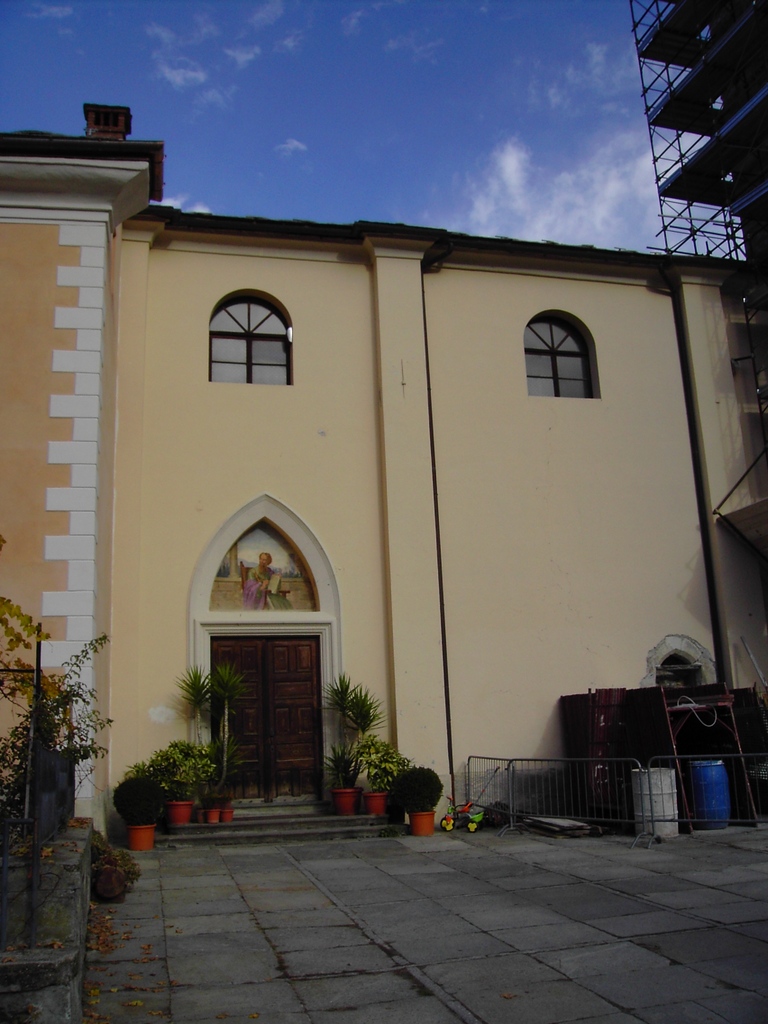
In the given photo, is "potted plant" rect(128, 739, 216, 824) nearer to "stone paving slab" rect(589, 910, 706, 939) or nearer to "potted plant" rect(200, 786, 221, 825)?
"potted plant" rect(200, 786, 221, 825)

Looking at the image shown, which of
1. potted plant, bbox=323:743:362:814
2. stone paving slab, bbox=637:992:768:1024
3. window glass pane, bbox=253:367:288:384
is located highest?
window glass pane, bbox=253:367:288:384

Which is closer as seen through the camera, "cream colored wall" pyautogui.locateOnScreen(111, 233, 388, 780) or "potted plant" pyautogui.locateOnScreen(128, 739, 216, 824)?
"potted plant" pyautogui.locateOnScreen(128, 739, 216, 824)

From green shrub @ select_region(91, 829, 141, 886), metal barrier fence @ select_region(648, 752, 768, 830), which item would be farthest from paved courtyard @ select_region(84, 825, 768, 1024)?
metal barrier fence @ select_region(648, 752, 768, 830)

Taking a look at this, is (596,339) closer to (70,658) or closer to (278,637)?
(278,637)

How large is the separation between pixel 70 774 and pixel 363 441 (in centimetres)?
691

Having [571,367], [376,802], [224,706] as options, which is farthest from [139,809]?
[571,367]

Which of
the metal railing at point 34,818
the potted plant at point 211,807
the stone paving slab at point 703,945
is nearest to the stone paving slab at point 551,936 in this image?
the stone paving slab at point 703,945

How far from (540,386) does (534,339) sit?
791 mm

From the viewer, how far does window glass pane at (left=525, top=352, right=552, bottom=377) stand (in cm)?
1451

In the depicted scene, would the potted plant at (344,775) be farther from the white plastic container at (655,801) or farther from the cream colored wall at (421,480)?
the white plastic container at (655,801)

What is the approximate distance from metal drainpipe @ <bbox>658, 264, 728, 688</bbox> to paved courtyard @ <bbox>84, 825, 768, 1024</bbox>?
4888mm

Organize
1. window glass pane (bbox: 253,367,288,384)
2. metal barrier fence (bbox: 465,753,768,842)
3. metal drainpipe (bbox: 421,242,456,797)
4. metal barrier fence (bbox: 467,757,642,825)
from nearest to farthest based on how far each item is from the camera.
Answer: metal barrier fence (bbox: 465,753,768,842) → metal barrier fence (bbox: 467,757,642,825) → metal drainpipe (bbox: 421,242,456,797) → window glass pane (bbox: 253,367,288,384)

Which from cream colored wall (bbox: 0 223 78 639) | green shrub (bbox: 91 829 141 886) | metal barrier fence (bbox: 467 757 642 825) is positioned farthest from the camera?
metal barrier fence (bbox: 467 757 642 825)

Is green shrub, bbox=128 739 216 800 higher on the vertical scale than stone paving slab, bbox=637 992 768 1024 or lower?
higher
